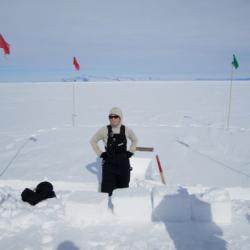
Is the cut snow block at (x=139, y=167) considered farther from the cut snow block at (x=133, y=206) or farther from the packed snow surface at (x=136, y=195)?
the cut snow block at (x=133, y=206)

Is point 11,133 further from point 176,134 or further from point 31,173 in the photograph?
point 176,134

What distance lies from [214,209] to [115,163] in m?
1.36

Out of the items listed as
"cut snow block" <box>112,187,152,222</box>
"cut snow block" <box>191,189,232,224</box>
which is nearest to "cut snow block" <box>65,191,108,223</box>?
"cut snow block" <box>112,187,152,222</box>

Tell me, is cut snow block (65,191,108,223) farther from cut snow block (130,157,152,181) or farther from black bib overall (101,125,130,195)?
cut snow block (130,157,152,181)

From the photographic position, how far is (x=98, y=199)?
3.30m

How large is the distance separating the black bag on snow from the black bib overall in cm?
70

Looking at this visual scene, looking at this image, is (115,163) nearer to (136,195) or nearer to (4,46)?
(136,195)

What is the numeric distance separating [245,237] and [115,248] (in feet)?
3.95

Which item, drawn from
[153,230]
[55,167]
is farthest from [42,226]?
[55,167]

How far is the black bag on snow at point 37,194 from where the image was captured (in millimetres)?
3574

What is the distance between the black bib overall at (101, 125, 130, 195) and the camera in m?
3.94

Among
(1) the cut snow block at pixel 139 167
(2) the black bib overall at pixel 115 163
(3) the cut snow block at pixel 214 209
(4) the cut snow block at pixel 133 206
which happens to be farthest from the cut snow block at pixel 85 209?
(1) the cut snow block at pixel 139 167

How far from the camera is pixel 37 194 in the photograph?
3643 mm

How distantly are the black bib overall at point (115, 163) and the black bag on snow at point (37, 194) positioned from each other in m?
0.70
